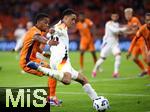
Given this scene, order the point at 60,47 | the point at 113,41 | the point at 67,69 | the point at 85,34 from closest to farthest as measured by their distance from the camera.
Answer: the point at 67,69, the point at 60,47, the point at 113,41, the point at 85,34

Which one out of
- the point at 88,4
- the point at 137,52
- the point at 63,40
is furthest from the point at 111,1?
the point at 63,40

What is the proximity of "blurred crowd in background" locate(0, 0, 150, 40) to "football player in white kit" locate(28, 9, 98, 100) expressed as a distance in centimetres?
2330

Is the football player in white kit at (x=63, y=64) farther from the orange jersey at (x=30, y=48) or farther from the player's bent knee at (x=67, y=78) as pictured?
the orange jersey at (x=30, y=48)

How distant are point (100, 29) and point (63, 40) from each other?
24.6 m

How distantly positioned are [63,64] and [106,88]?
190 inches

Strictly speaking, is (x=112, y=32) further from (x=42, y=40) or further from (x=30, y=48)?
(x=42, y=40)

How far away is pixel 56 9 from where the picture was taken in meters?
42.1

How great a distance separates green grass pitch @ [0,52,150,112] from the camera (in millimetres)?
14570

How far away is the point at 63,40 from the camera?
47.0ft

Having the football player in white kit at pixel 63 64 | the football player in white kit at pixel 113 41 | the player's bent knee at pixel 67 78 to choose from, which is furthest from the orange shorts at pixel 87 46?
the player's bent knee at pixel 67 78

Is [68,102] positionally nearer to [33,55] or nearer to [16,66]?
[33,55]

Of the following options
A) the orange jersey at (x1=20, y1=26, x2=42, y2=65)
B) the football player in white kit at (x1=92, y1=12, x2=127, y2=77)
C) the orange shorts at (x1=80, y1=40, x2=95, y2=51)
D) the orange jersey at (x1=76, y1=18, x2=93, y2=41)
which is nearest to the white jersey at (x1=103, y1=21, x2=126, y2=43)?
the football player in white kit at (x1=92, y1=12, x2=127, y2=77)

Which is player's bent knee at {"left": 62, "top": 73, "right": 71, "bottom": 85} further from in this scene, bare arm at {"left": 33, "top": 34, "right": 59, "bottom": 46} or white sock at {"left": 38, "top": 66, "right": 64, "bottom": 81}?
bare arm at {"left": 33, "top": 34, "right": 59, "bottom": 46}

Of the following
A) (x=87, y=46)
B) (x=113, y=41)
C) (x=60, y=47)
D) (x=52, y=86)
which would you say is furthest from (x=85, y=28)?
(x=60, y=47)
